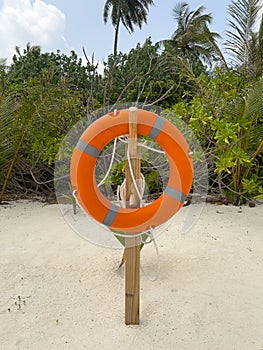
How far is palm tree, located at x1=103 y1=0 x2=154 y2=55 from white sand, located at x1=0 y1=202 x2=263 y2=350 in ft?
69.9

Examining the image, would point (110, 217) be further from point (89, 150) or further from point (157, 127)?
point (157, 127)

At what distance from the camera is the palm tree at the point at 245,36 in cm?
525

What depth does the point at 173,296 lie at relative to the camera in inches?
83.2

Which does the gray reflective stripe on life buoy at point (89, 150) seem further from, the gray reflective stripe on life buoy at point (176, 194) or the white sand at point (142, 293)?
the white sand at point (142, 293)

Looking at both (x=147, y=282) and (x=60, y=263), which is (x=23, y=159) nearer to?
(x=60, y=263)

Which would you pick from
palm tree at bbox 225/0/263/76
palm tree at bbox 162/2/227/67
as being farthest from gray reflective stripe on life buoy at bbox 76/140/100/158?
palm tree at bbox 162/2/227/67

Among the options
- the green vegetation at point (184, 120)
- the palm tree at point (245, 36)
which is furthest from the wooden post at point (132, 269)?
the palm tree at point (245, 36)

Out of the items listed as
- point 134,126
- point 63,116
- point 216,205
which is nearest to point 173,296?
point 134,126

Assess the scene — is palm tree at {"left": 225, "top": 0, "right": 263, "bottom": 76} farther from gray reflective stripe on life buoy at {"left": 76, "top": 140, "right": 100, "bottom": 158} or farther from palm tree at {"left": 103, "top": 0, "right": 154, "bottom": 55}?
palm tree at {"left": 103, "top": 0, "right": 154, "bottom": 55}

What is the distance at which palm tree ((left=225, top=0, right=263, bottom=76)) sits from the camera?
5.25m

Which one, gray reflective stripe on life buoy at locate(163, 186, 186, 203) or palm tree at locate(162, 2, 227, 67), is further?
palm tree at locate(162, 2, 227, 67)

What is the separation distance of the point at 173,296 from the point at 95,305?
428 mm

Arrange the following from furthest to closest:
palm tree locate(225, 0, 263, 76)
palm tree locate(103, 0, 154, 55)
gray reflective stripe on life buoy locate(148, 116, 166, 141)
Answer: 1. palm tree locate(103, 0, 154, 55)
2. palm tree locate(225, 0, 263, 76)
3. gray reflective stripe on life buoy locate(148, 116, 166, 141)

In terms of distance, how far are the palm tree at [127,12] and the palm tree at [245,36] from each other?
1799 centimetres
